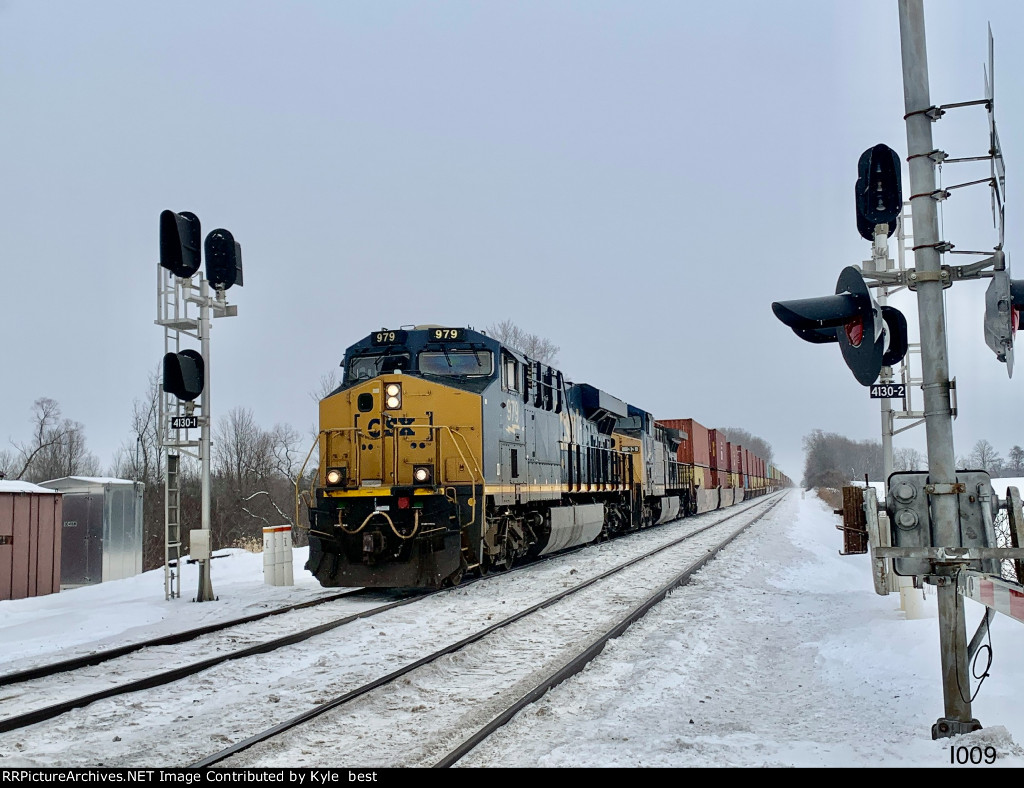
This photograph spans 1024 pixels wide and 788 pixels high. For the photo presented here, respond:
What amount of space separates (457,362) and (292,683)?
22.1 feet

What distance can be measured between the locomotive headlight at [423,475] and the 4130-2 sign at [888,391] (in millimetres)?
5872

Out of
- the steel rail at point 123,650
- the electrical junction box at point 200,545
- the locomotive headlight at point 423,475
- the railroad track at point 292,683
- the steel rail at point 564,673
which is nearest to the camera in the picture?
the steel rail at point 564,673

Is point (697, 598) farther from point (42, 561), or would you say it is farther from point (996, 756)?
point (42, 561)

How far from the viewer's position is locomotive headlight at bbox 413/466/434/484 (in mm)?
11367

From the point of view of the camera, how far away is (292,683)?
6.52 meters

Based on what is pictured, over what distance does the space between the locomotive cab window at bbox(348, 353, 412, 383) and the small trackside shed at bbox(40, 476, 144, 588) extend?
5.46 meters

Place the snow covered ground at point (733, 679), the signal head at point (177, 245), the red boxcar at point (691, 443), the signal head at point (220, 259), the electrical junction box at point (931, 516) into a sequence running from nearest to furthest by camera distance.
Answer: the electrical junction box at point (931, 516) → the snow covered ground at point (733, 679) → the signal head at point (177, 245) → the signal head at point (220, 259) → the red boxcar at point (691, 443)

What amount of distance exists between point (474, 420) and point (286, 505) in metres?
30.8

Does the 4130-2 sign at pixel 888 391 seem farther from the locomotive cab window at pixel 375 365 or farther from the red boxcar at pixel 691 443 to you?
the red boxcar at pixel 691 443

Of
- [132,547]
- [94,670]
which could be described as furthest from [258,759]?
[132,547]

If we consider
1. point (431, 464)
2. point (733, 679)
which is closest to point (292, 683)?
point (733, 679)

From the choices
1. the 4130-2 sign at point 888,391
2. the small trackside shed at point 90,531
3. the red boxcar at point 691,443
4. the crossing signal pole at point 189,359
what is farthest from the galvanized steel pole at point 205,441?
the red boxcar at point 691,443

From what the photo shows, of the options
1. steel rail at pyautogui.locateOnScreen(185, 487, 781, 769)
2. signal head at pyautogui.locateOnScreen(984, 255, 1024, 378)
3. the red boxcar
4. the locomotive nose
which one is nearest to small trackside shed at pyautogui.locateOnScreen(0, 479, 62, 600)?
the locomotive nose

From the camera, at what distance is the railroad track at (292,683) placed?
4.94m
